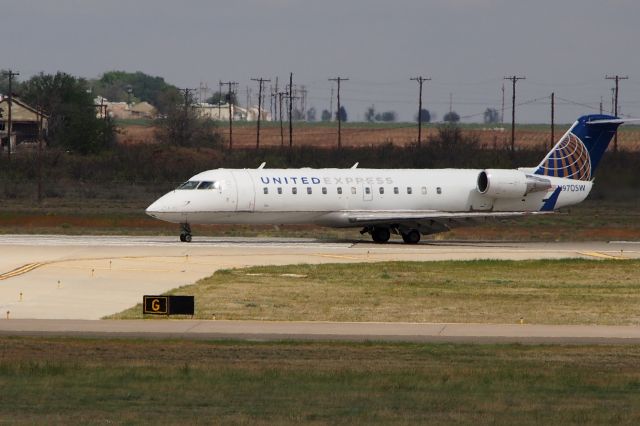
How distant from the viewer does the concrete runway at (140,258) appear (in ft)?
106

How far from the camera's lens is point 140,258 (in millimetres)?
43625

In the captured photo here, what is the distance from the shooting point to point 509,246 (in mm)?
53156

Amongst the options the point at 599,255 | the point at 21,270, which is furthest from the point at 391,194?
the point at 21,270

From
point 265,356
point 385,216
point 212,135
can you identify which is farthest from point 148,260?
point 212,135

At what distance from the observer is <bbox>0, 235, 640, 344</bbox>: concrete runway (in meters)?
32.3

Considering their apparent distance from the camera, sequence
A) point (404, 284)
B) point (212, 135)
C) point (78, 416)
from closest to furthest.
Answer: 1. point (78, 416)
2. point (404, 284)
3. point (212, 135)

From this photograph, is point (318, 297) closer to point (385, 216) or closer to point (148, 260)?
point (148, 260)

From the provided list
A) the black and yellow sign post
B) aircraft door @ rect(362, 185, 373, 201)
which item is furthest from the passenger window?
the black and yellow sign post

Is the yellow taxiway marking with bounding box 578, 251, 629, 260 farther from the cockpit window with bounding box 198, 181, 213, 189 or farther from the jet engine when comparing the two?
the cockpit window with bounding box 198, 181, 213, 189

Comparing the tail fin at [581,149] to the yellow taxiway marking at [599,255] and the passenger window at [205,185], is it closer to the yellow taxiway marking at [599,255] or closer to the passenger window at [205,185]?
the yellow taxiway marking at [599,255]

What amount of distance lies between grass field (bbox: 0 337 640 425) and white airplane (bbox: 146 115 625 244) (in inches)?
1038

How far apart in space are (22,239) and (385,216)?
567 inches

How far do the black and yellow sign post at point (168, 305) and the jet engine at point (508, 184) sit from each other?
89.0ft

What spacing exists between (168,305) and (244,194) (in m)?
22.5
